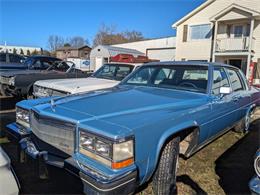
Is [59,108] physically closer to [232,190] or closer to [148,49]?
[232,190]

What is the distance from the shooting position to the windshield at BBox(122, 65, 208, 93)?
3.95 meters

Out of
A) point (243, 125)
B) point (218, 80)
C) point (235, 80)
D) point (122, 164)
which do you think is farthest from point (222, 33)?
point (122, 164)

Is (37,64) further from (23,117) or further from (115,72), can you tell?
(23,117)

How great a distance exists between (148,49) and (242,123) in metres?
28.7

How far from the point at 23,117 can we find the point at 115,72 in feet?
13.5

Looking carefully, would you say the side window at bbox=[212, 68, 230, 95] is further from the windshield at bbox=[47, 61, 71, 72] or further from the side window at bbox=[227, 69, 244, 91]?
the windshield at bbox=[47, 61, 71, 72]

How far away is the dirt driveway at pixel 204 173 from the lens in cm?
277

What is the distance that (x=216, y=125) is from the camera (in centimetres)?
388

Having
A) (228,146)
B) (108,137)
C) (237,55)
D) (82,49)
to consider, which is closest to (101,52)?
(237,55)

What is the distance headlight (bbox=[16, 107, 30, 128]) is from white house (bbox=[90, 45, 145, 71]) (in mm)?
28273

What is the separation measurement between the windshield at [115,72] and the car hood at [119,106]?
3.29 meters

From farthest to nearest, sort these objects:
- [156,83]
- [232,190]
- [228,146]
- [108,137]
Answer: [228,146]
[156,83]
[232,190]
[108,137]

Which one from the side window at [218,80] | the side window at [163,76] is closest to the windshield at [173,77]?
the side window at [163,76]

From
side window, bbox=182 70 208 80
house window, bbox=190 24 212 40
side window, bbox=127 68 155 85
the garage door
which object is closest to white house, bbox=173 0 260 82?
house window, bbox=190 24 212 40
